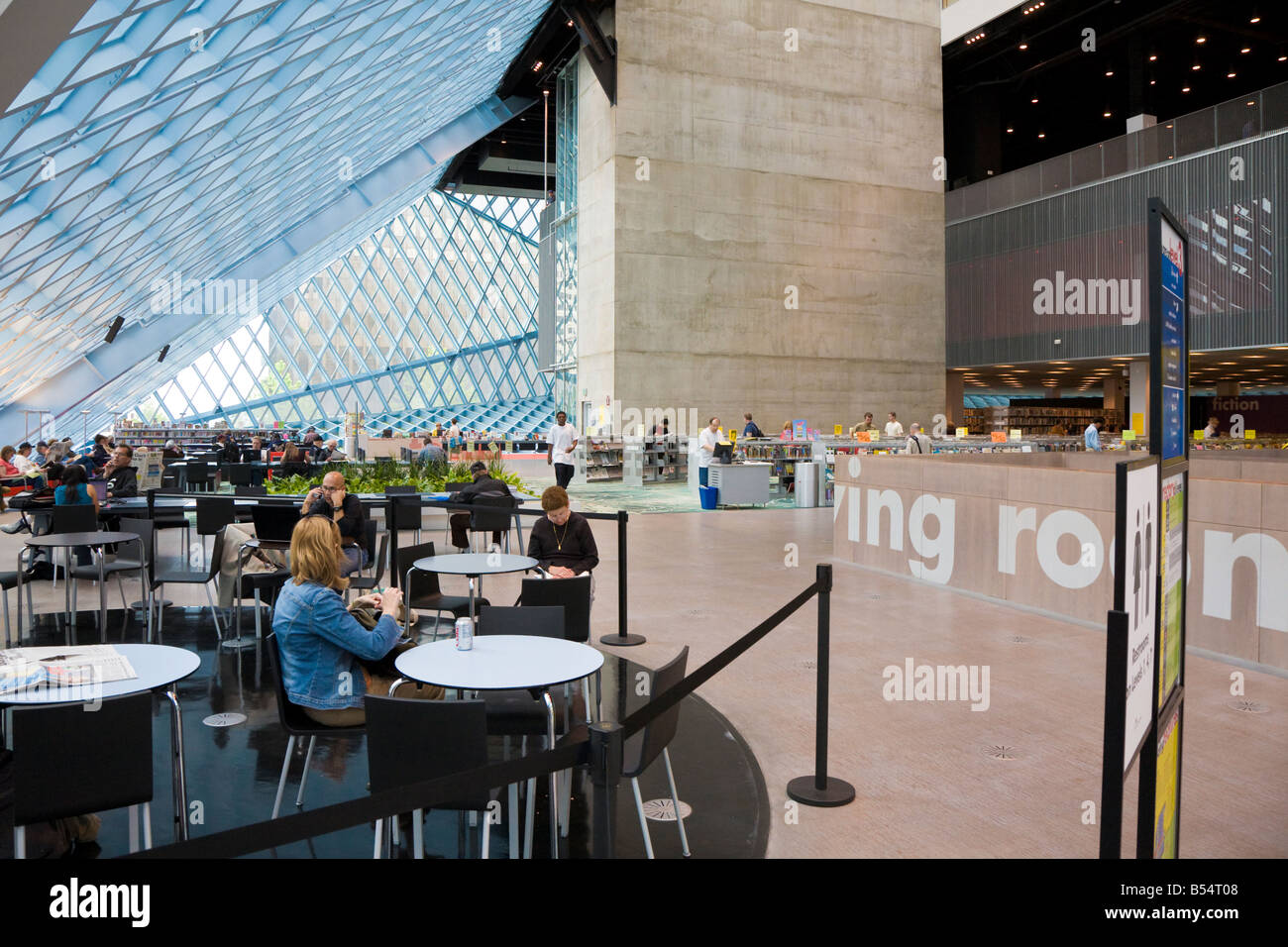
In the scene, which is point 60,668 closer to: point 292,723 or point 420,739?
point 292,723

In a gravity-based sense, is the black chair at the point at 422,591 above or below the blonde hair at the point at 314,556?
below

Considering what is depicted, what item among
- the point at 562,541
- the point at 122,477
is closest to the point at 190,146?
the point at 122,477

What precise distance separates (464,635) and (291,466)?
1239 cm

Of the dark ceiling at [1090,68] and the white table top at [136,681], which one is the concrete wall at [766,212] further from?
the white table top at [136,681]

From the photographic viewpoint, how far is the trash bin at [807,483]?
648 inches

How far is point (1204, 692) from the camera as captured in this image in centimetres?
521

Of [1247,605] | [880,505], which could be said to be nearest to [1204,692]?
[1247,605]

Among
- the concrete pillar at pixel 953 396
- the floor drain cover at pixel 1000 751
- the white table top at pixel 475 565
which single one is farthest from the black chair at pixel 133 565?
the concrete pillar at pixel 953 396

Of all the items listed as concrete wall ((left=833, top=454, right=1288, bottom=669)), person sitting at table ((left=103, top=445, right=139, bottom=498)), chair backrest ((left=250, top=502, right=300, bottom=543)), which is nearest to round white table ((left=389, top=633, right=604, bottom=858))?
chair backrest ((left=250, top=502, right=300, bottom=543))

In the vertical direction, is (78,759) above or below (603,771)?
below

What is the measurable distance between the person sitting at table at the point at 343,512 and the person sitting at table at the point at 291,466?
7912 millimetres

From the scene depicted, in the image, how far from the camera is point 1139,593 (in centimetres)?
194

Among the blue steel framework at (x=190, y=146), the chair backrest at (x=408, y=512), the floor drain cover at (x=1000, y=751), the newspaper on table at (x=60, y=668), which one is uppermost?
the blue steel framework at (x=190, y=146)

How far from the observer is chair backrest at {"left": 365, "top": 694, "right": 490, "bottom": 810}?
9.04ft
